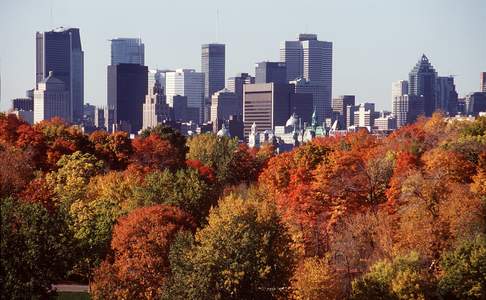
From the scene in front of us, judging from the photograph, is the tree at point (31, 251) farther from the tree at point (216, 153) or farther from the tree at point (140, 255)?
the tree at point (216, 153)

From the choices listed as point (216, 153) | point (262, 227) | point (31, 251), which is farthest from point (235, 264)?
point (216, 153)

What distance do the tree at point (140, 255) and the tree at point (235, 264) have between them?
1.39 meters

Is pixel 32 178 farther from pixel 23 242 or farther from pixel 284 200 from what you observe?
pixel 23 242

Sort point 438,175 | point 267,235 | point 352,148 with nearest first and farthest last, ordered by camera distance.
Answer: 1. point 267,235
2. point 438,175
3. point 352,148

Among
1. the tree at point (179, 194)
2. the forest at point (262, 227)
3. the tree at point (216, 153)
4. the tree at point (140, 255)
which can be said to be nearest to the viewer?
the forest at point (262, 227)

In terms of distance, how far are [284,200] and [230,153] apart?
2653cm

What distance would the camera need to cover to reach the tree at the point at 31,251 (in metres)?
38.6

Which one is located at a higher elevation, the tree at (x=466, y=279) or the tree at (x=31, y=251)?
the tree at (x=31, y=251)

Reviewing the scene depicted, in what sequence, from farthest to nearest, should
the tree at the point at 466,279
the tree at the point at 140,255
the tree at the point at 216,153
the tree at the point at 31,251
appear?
the tree at the point at 216,153 → the tree at the point at 140,255 → the tree at the point at 466,279 → the tree at the point at 31,251

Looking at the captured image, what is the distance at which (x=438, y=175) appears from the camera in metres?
53.8

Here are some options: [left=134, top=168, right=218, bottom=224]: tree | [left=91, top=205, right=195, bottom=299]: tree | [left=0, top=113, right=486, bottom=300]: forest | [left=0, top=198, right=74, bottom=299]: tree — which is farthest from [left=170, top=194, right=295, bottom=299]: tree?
[left=134, top=168, right=218, bottom=224]: tree

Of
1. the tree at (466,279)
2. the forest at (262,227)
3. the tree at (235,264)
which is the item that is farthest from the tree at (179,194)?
the tree at (466,279)

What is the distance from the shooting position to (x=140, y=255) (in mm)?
44188

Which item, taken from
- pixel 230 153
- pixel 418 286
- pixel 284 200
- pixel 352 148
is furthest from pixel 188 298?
pixel 230 153
